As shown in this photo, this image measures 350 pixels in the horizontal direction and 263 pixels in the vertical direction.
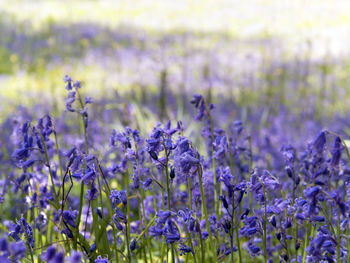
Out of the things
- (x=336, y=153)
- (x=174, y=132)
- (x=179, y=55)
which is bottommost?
(x=179, y=55)

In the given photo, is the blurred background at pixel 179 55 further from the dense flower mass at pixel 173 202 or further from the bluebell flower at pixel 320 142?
the bluebell flower at pixel 320 142

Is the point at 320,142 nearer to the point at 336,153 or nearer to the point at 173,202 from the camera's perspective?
the point at 336,153

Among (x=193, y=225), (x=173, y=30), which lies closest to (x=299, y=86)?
(x=173, y=30)

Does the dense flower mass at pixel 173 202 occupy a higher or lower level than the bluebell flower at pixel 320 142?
lower

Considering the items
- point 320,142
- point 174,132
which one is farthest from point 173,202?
point 320,142

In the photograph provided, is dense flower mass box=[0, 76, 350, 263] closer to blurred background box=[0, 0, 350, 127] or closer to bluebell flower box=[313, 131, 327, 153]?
bluebell flower box=[313, 131, 327, 153]

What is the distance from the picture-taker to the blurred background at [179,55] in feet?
27.9

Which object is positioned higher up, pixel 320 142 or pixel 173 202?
pixel 320 142

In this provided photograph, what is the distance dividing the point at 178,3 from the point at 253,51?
35.5ft

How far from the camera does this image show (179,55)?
12391 millimetres

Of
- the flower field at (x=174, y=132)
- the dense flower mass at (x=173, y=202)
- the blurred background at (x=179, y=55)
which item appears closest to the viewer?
the dense flower mass at (x=173, y=202)

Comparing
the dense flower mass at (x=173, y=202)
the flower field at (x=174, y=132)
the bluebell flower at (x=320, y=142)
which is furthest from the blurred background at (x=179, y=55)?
the bluebell flower at (x=320, y=142)

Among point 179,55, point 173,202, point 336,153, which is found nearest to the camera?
point 336,153

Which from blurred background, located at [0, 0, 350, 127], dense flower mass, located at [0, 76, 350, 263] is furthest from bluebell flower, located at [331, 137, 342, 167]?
blurred background, located at [0, 0, 350, 127]
